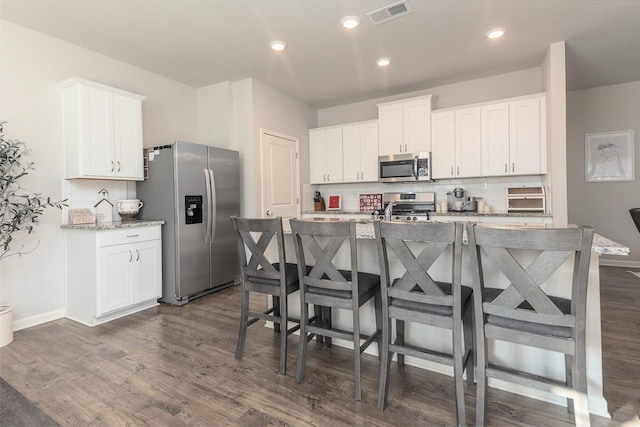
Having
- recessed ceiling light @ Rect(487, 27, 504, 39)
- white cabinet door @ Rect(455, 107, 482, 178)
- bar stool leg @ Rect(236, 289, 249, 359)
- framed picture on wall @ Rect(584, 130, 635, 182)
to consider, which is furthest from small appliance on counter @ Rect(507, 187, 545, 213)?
bar stool leg @ Rect(236, 289, 249, 359)

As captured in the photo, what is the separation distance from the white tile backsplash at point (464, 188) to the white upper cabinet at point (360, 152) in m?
0.34

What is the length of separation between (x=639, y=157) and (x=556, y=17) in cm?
337

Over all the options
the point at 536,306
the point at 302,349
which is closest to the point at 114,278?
the point at 302,349

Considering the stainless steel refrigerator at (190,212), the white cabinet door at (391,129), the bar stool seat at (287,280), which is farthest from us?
the white cabinet door at (391,129)

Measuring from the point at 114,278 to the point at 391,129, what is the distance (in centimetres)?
393

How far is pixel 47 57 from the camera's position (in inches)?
125

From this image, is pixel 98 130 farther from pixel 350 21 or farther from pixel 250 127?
pixel 350 21

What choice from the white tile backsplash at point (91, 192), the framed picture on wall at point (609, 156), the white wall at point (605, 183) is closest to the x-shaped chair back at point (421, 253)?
the white tile backsplash at point (91, 192)

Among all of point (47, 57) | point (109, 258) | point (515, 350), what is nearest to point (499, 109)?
point (515, 350)

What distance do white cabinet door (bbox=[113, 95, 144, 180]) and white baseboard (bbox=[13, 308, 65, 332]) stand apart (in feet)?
4.83

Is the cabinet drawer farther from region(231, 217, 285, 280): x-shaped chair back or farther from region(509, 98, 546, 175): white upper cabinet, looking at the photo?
region(509, 98, 546, 175): white upper cabinet

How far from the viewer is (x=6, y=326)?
262cm

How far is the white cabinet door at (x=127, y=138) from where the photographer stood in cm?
342

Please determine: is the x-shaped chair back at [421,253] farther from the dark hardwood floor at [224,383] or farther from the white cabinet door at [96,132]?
the white cabinet door at [96,132]
